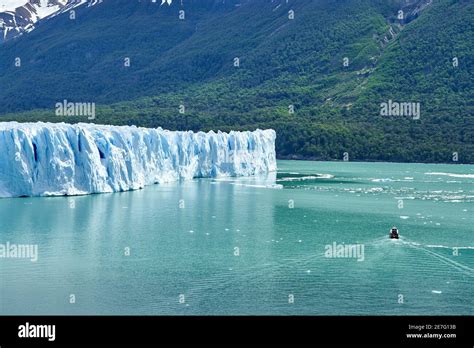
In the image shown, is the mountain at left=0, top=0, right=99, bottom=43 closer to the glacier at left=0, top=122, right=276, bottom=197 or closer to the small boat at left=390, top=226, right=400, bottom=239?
the glacier at left=0, top=122, right=276, bottom=197

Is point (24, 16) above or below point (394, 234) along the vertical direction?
above

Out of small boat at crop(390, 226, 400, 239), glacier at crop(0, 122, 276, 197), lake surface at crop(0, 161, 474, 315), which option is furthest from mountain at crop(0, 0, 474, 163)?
small boat at crop(390, 226, 400, 239)

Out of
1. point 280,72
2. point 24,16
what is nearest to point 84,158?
point 280,72

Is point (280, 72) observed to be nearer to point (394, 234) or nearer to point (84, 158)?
point (84, 158)

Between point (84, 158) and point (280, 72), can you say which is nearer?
point (84, 158)

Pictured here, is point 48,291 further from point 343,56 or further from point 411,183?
point 343,56

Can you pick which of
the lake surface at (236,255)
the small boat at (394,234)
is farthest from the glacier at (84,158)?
the small boat at (394,234)
